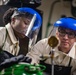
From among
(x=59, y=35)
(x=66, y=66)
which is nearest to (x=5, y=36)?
(x=59, y=35)

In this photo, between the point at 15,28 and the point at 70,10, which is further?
the point at 70,10

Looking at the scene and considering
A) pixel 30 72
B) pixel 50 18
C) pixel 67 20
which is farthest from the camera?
pixel 50 18

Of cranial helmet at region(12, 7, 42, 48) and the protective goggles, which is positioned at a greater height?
cranial helmet at region(12, 7, 42, 48)

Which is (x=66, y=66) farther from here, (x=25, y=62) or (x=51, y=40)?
(x=25, y=62)

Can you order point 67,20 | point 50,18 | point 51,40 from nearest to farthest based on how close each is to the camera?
point 51,40 < point 67,20 < point 50,18

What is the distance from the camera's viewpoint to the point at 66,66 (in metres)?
1.79

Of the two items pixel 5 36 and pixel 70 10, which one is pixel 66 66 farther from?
pixel 70 10

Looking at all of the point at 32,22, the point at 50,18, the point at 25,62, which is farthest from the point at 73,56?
the point at 50,18

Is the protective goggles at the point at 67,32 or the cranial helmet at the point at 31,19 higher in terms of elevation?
the cranial helmet at the point at 31,19

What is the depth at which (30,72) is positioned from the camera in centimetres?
124

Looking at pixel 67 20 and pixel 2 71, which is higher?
pixel 67 20

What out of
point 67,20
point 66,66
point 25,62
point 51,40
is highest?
point 67,20

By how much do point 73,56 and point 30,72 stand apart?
588mm

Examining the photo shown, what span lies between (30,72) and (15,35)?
616 mm
